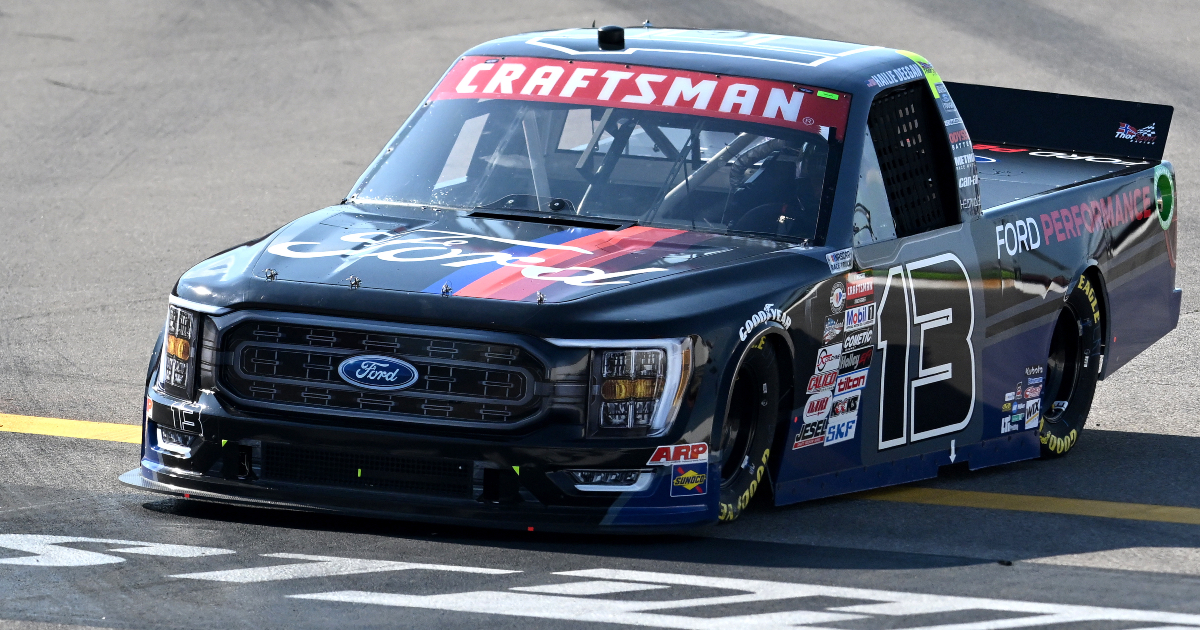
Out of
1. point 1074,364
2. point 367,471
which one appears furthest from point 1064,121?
A: point 367,471

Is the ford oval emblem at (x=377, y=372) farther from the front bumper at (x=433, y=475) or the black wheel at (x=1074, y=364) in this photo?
the black wheel at (x=1074, y=364)

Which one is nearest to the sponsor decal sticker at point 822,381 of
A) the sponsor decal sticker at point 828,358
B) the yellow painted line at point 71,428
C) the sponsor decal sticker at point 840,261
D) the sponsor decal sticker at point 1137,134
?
the sponsor decal sticker at point 828,358

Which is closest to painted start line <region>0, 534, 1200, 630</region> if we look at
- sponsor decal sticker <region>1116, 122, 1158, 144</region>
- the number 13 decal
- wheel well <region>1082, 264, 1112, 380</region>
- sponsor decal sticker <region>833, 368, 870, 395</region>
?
sponsor decal sticker <region>833, 368, 870, 395</region>

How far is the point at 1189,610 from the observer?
579cm

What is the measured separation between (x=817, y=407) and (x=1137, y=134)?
141 inches

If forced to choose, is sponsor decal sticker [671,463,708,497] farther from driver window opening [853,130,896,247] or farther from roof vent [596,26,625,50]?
roof vent [596,26,625,50]

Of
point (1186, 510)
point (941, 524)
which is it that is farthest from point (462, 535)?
point (1186, 510)

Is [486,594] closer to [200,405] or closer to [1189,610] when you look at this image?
[200,405]

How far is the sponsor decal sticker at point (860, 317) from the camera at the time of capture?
689cm

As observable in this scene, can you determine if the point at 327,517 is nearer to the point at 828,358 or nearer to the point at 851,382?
the point at 828,358

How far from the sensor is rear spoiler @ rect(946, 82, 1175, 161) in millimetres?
9586

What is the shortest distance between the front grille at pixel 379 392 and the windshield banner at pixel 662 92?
68.7 inches

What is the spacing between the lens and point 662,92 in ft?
24.2

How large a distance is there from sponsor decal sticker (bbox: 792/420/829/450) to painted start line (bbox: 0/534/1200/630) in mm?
990
